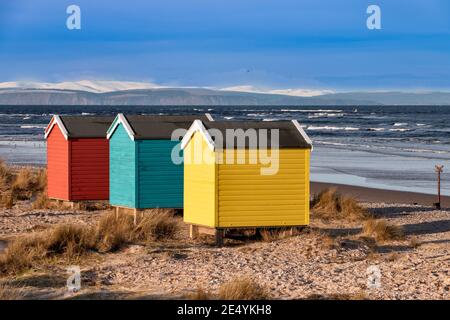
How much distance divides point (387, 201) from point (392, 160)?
15.0 m

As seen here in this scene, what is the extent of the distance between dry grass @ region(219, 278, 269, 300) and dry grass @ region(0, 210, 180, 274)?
3413 millimetres

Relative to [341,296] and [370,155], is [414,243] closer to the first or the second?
[341,296]

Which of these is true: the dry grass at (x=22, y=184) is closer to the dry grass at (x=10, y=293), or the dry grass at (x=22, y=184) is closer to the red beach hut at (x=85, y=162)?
the red beach hut at (x=85, y=162)

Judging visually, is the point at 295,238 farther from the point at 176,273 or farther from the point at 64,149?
the point at 64,149

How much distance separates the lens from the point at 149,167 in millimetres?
18078

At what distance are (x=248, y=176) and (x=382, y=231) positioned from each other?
8.08 feet

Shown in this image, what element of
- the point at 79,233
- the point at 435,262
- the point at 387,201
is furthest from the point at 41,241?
the point at 387,201

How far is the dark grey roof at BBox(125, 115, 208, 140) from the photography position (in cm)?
1816

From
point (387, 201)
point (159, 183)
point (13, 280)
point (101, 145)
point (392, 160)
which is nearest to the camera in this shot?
point (13, 280)

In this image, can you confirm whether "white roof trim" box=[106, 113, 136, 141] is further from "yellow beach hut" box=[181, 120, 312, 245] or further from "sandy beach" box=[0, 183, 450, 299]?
"yellow beach hut" box=[181, 120, 312, 245]

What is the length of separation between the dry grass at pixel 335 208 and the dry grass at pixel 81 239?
3.78 metres

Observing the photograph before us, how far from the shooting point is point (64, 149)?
68.3 feet

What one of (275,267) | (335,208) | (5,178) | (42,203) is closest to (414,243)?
(275,267)

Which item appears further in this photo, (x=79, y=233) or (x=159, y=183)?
(x=159, y=183)
